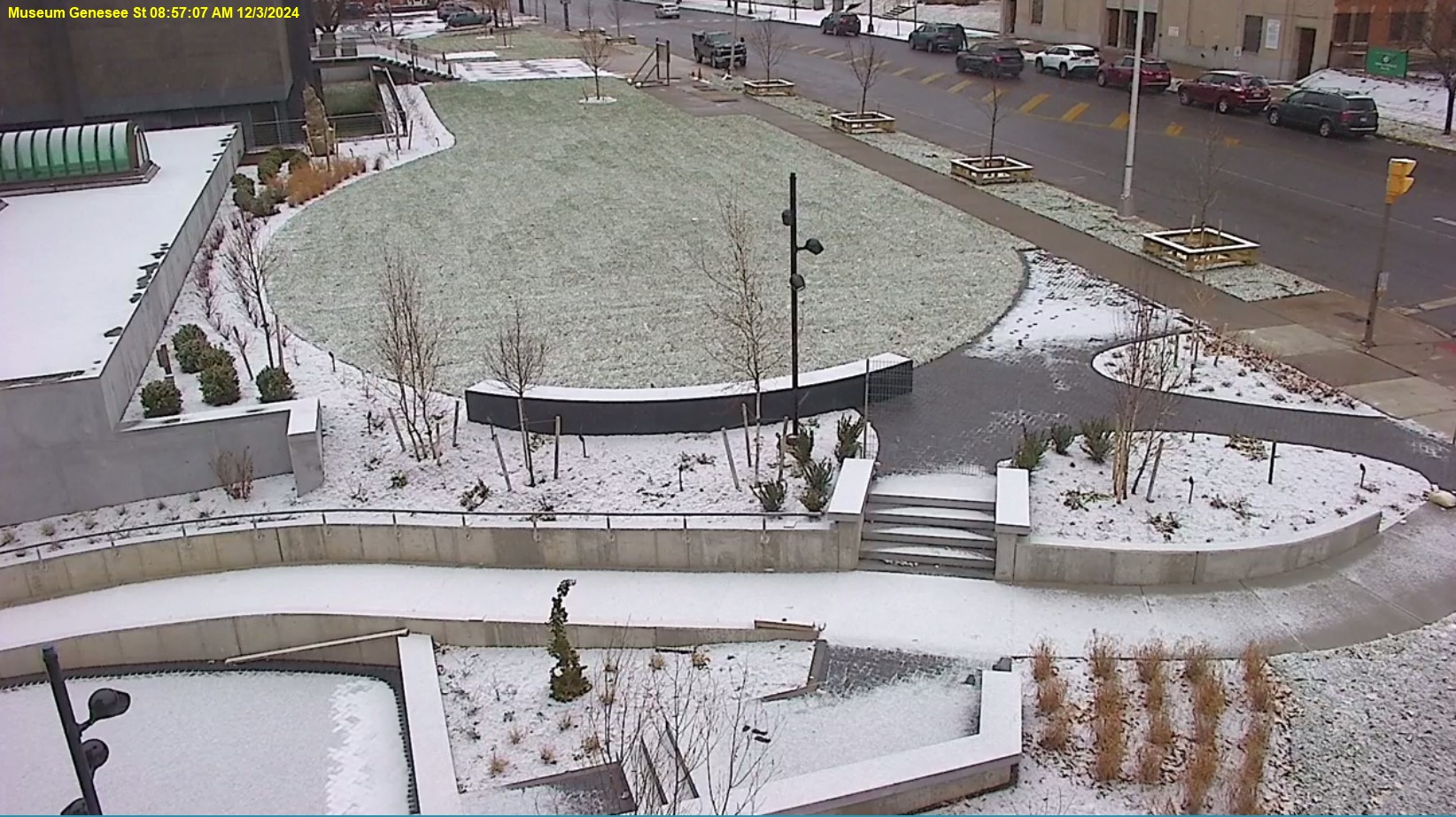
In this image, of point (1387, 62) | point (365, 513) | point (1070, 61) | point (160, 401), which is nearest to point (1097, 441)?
point (365, 513)

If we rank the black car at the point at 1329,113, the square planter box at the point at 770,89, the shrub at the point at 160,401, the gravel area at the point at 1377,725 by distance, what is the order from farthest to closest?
the square planter box at the point at 770,89 < the black car at the point at 1329,113 < the shrub at the point at 160,401 < the gravel area at the point at 1377,725

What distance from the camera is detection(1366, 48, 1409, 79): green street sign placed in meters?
41.6

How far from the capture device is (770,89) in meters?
46.9

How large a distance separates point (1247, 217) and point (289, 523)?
71.1 ft

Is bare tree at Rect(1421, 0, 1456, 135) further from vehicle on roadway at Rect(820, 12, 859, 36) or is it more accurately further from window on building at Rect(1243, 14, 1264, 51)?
vehicle on roadway at Rect(820, 12, 859, 36)

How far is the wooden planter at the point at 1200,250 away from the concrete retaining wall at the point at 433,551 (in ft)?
41.9

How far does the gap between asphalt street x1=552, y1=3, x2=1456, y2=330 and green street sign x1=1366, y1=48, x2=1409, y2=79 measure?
674 cm

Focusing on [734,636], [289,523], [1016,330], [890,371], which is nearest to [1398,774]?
[734,636]

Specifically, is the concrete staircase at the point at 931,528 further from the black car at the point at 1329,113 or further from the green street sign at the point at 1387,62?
the green street sign at the point at 1387,62

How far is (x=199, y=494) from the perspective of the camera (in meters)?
16.6

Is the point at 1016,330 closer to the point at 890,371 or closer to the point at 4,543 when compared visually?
the point at 890,371

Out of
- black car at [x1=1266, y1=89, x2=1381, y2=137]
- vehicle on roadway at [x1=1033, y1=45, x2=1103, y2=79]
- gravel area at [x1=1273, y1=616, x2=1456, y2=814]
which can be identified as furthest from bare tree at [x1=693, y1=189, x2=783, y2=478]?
vehicle on roadway at [x1=1033, y1=45, x2=1103, y2=79]

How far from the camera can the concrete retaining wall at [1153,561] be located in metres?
14.0

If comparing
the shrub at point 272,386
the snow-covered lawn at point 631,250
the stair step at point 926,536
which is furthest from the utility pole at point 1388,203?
the shrub at point 272,386
